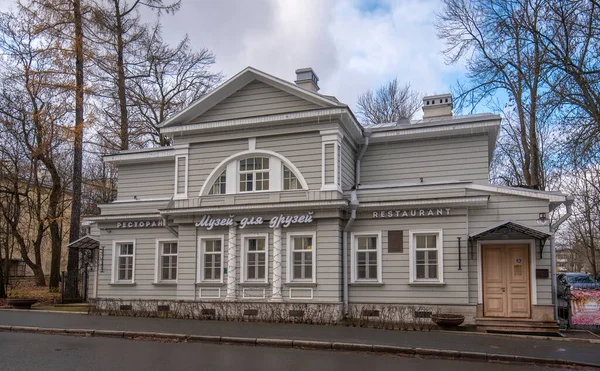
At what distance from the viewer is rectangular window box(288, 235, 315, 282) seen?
17969 mm

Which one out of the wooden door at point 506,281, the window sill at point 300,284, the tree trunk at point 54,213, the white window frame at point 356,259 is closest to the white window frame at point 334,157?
the white window frame at point 356,259

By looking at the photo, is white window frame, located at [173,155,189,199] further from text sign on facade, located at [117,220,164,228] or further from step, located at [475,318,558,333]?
step, located at [475,318,558,333]

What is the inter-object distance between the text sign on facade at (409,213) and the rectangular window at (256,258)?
400 centimetres

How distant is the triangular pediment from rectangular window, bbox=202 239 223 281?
4404 mm

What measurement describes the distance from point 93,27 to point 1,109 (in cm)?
651

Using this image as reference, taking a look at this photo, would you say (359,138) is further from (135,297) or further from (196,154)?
(135,297)

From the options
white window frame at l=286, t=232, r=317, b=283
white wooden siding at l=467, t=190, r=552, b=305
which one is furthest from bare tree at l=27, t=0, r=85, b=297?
white wooden siding at l=467, t=190, r=552, b=305

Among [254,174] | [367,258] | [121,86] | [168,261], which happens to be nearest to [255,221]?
[254,174]

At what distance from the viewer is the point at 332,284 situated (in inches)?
685

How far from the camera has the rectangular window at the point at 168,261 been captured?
20703 millimetres

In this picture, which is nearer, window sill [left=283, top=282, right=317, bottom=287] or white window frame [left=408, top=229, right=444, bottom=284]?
white window frame [left=408, top=229, right=444, bottom=284]

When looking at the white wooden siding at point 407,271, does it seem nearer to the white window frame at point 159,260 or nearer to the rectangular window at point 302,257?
the rectangular window at point 302,257

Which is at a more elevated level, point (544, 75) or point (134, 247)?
point (544, 75)

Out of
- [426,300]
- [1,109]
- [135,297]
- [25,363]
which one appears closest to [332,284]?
[426,300]
